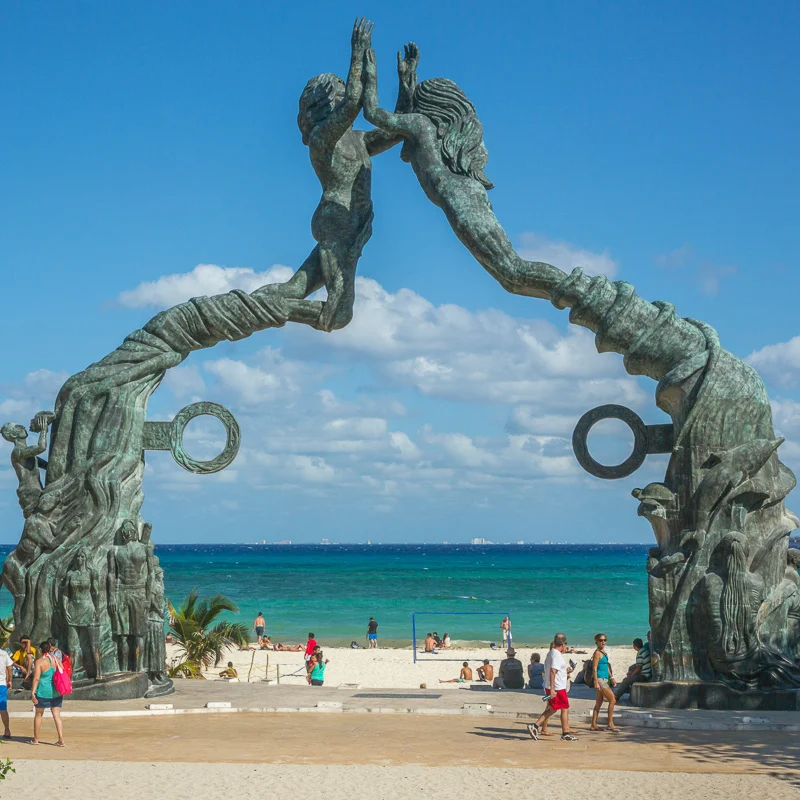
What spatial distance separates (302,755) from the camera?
11.3m

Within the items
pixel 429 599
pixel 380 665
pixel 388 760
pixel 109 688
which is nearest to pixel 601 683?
pixel 388 760

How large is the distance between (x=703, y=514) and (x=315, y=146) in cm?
734

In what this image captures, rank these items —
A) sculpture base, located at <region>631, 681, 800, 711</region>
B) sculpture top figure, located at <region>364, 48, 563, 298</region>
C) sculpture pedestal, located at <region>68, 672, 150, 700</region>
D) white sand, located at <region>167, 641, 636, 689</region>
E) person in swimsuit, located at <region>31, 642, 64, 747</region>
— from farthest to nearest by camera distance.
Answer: white sand, located at <region>167, 641, 636, 689</region> < sculpture top figure, located at <region>364, 48, 563, 298</region> < sculpture pedestal, located at <region>68, 672, 150, 700</region> < sculpture base, located at <region>631, 681, 800, 711</region> < person in swimsuit, located at <region>31, 642, 64, 747</region>

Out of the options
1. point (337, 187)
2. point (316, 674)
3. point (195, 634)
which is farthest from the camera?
point (316, 674)

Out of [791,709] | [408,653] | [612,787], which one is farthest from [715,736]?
[408,653]

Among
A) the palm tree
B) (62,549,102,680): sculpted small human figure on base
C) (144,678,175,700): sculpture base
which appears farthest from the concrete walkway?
the palm tree

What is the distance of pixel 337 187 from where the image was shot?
52.4 feet

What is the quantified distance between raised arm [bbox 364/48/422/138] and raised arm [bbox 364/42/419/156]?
256 millimetres

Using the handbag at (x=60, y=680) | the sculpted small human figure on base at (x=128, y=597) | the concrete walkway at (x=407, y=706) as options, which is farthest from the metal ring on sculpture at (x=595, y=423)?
the handbag at (x=60, y=680)

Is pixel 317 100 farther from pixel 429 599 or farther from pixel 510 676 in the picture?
pixel 429 599

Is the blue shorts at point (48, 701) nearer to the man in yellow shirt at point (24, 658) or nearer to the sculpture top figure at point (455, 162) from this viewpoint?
the man in yellow shirt at point (24, 658)

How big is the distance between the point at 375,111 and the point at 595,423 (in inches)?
207

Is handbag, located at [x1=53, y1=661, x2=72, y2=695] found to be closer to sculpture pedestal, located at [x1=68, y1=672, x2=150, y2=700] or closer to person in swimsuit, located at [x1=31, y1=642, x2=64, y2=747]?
person in swimsuit, located at [x1=31, y1=642, x2=64, y2=747]

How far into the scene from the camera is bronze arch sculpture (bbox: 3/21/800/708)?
1383 cm
